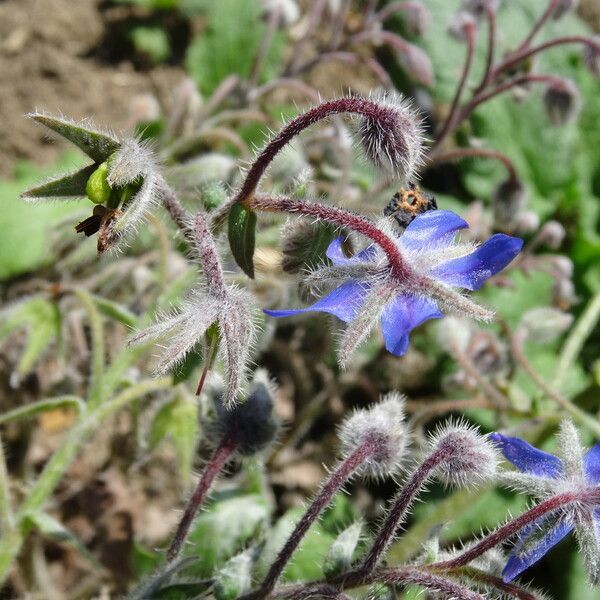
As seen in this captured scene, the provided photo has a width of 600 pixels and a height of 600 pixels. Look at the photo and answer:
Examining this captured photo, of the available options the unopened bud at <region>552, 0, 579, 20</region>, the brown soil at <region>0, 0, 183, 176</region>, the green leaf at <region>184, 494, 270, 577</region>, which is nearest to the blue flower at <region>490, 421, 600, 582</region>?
the green leaf at <region>184, 494, 270, 577</region>

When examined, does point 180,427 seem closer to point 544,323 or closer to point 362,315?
point 362,315

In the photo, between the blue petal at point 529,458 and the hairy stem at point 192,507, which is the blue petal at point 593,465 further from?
the hairy stem at point 192,507

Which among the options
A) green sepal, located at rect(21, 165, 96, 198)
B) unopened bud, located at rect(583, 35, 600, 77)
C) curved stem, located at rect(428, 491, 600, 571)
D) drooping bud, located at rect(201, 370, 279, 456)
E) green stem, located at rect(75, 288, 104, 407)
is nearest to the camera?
curved stem, located at rect(428, 491, 600, 571)

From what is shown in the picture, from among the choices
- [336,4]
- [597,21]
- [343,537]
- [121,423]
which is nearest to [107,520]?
[121,423]

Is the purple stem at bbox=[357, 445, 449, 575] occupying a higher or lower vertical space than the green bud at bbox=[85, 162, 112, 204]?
lower

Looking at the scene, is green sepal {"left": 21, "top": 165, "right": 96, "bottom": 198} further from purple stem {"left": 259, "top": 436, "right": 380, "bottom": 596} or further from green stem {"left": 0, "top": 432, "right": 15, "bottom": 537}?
green stem {"left": 0, "top": 432, "right": 15, "bottom": 537}

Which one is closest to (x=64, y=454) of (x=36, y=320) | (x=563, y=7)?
(x=36, y=320)

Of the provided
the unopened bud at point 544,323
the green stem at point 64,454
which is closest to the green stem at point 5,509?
the green stem at point 64,454

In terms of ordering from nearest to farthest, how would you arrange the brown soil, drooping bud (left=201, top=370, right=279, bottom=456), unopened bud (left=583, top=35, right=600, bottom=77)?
drooping bud (left=201, top=370, right=279, bottom=456) < unopened bud (left=583, top=35, right=600, bottom=77) < the brown soil
